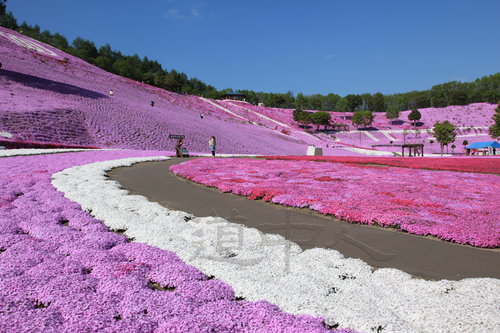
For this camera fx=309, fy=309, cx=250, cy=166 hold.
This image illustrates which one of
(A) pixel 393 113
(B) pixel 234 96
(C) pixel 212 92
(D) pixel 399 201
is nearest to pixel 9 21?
(C) pixel 212 92

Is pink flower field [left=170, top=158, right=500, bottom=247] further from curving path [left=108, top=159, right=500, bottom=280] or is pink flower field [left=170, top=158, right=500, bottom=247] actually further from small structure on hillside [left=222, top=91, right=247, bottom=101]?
small structure on hillside [left=222, top=91, right=247, bottom=101]

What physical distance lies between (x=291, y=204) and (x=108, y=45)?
192 meters

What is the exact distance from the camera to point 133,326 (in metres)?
3.30

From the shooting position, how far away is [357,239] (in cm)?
645

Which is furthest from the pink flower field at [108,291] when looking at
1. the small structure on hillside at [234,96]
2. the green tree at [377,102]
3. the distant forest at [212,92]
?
the green tree at [377,102]

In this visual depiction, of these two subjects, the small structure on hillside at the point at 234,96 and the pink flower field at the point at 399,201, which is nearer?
the pink flower field at the point at 399,201

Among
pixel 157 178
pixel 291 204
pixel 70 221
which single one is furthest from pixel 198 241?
pixel 157 178

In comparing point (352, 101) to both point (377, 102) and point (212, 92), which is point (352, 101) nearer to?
point (377, 102)

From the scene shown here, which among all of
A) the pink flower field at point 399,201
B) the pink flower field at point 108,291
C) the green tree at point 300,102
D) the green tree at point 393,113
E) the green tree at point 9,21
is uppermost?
the green tree at point 9,21

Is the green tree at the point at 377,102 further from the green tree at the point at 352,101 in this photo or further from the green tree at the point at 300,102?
the green tree at the point at 300,102

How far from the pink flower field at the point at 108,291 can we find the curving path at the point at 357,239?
254cm

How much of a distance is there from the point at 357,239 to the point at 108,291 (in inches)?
187

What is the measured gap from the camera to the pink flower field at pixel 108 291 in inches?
131

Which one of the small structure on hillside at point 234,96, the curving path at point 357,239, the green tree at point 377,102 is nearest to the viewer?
the curving path at point 357,239
